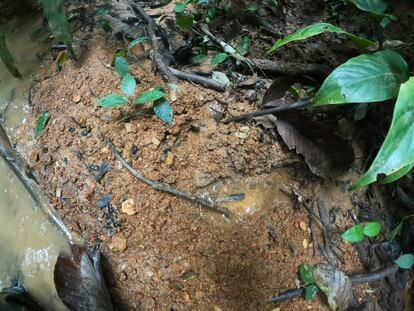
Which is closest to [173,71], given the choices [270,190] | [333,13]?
[270,190]

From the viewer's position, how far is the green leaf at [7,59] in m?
1.94

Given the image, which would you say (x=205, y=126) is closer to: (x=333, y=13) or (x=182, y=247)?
(x=182, y=247)

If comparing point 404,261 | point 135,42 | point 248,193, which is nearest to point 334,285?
point 404,261

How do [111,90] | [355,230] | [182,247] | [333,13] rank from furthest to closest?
[333,13], [111,90], [355,230], [182,247]

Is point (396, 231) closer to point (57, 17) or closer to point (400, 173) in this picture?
point (400, 173)

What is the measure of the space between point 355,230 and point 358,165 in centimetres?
33

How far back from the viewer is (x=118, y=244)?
5.23 feet

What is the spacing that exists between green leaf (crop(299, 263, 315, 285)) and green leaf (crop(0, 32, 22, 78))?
1.66 m

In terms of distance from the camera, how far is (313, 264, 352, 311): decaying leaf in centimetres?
163

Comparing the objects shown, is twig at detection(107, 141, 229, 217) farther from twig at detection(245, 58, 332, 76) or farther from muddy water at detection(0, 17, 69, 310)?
twig at detection(245, 58, 332, 76)

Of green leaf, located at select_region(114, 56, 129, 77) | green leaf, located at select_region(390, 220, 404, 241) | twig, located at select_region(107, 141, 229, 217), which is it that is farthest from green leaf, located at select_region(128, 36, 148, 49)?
green leaf, located at select_region(390, 220, 404, 241)

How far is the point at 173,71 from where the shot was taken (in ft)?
6.15

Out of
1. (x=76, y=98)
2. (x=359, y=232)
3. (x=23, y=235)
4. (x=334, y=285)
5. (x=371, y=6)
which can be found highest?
(x=371, y=6)

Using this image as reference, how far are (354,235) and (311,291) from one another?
303 millimetres
